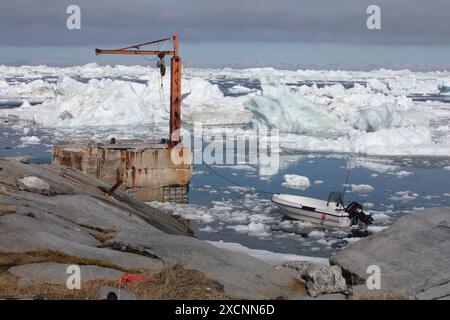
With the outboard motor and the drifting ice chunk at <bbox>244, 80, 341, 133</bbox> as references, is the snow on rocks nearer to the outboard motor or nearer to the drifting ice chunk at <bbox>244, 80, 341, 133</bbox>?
the outboard motor

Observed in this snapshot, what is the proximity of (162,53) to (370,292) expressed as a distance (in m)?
19.2

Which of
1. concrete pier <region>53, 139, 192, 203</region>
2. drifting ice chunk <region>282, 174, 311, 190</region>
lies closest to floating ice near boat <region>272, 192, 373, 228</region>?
concrete pier <region>53, 139, 192, 203</region>

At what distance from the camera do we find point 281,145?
124 ft

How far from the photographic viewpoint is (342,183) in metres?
26.7

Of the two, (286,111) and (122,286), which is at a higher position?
(286,111)

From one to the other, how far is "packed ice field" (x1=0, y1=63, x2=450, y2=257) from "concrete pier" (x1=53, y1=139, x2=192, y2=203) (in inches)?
37.2

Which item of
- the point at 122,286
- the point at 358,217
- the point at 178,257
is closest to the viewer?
the point at 122,286

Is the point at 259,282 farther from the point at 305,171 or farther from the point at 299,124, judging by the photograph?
the point at 299,124

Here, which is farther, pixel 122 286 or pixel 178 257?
pixel 178 257

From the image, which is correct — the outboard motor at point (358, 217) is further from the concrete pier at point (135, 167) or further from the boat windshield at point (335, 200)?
the concrete pier at point (135, 167)

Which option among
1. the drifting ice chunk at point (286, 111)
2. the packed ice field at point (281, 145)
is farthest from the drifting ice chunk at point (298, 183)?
the drifting ice chunk at point (286, 111)

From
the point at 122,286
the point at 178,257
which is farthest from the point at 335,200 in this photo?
the point at 122,286

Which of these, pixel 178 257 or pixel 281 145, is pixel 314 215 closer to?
pixel 178 257

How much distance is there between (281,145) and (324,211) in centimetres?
1776
